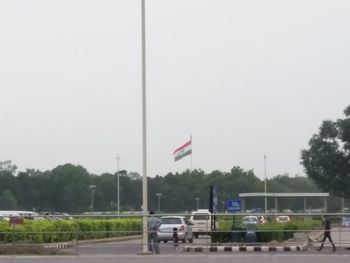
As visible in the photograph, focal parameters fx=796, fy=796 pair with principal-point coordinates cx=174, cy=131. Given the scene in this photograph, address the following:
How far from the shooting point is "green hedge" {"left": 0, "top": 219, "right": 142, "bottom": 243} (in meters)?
26.3

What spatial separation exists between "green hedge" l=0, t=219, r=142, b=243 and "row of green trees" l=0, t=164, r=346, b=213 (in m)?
61.8

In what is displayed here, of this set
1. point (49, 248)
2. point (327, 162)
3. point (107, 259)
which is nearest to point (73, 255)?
point (107, 259)

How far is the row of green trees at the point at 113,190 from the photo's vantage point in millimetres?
113875

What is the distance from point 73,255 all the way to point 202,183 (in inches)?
3907

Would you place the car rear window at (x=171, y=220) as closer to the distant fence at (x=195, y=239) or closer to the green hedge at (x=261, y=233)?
the distant fence at (x=195, y=239)

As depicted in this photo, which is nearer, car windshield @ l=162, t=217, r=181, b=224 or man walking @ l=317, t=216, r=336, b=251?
man walking @ l=317, t=216, r=336, b=251

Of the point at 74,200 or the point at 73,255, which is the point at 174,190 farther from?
the point at 73,255

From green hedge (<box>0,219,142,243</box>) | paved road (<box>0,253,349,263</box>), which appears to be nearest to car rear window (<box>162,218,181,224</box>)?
green hedge (<box>0,219,142,243</box>)

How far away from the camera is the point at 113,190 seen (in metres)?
122

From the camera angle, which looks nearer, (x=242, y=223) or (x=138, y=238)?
(x=138, y=238)

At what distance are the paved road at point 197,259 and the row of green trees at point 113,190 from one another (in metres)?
88.5

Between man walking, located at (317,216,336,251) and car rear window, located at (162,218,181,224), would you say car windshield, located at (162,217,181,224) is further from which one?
man walking, located at (317,216,336,251)

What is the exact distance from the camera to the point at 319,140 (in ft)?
270

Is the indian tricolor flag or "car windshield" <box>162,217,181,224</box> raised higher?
the indian tricolor flag
